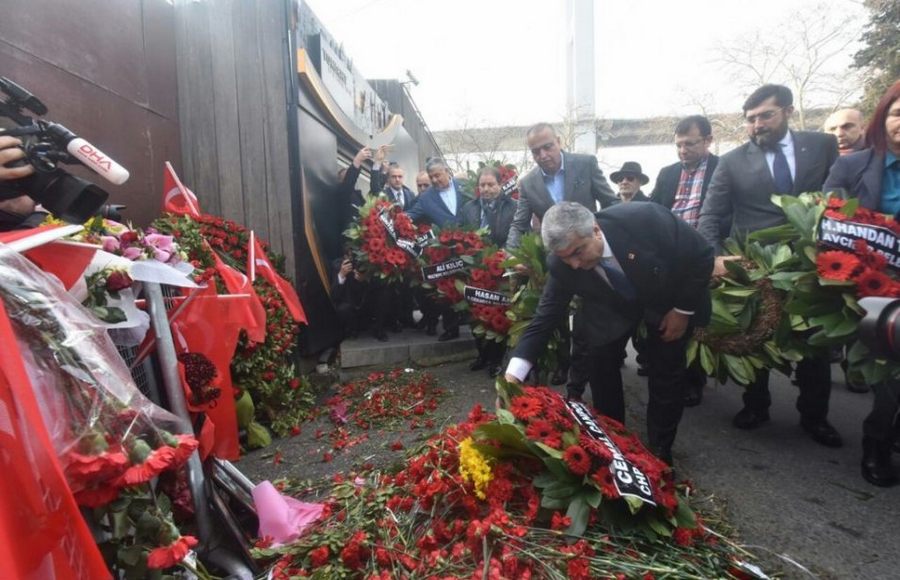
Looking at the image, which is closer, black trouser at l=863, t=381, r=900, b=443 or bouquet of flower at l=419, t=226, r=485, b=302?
black trouser at l=863, t=381, r=900, b=443

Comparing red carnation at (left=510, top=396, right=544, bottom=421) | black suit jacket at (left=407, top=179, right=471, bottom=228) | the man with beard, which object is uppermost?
the man with beard

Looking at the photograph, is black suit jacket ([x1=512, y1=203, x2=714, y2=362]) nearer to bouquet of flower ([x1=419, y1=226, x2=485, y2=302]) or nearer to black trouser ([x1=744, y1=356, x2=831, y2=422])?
black trouser ([x1=744, y1=356, x2=831, y2=422])

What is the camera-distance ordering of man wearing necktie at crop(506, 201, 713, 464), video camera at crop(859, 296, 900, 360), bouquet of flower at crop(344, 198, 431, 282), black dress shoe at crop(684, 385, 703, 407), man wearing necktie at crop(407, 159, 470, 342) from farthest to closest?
man wearing necktie at crop(407, 159, 470, 342) < bouquet of flower at crop(344, 198, 431, 282) < black dress shoe at crop(684, 385, 703, 407) < man wearing necktie at crop(506, 201, 713, 464) < video camera at crop(859, 296, 900, 360)

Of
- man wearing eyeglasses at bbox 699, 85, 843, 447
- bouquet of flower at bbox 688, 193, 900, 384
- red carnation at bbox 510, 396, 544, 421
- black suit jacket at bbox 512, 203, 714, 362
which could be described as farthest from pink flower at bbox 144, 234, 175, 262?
man wearing eyeglasses at bbox 699, 85, 843, 447

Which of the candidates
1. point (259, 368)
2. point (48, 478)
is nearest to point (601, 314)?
point (259, 368)

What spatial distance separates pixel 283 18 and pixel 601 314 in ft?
13.7

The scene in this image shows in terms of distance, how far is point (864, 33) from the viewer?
54.3 feet

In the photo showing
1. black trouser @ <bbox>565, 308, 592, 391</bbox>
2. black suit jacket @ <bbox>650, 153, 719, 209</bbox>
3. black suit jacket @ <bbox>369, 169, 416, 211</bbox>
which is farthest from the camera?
black suit jacket @ <bbox>369, 169, 416, 211</bbox>

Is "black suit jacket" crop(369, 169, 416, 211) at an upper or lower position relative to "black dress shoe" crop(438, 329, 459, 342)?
upper

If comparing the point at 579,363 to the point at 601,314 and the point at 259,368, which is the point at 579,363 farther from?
the point at 259,368

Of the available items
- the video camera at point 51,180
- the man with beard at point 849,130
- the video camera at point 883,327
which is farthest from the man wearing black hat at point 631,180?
the video camera at point 51,180

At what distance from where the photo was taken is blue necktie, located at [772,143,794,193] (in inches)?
153

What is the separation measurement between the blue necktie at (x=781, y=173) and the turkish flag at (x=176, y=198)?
4424 mm

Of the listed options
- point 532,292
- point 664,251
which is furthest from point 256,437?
point 664,251
